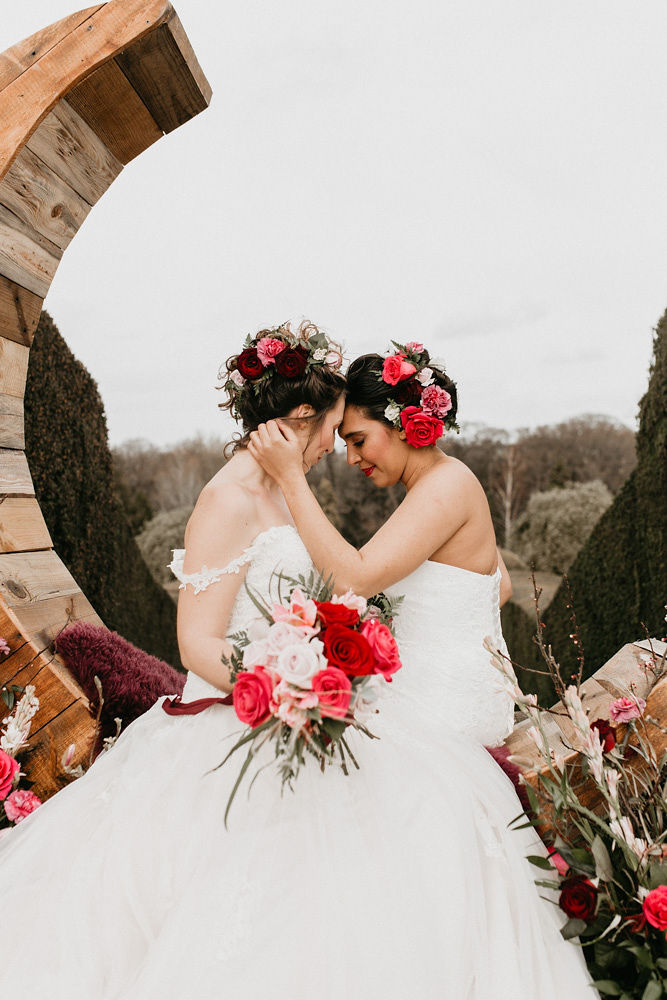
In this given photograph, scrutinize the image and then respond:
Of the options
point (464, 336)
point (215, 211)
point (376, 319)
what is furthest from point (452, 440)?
point (464, 336)

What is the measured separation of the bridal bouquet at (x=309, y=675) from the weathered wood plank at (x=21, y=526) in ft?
5.03

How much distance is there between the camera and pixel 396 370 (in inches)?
108

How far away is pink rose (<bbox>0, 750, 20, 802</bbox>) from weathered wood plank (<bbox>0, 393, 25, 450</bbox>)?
1.34 meters

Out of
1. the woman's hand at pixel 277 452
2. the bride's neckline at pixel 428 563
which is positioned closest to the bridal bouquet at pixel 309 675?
the bride's neckline at pixel 428 563

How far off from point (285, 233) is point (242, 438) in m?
15.6

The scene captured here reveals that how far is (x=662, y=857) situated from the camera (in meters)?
1.81

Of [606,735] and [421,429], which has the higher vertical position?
[421,429]

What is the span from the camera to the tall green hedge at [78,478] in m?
4.65

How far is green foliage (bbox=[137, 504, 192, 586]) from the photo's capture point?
1446 centimetres

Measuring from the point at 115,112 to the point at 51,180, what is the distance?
0.44 meters

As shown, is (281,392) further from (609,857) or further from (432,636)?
(609,857)

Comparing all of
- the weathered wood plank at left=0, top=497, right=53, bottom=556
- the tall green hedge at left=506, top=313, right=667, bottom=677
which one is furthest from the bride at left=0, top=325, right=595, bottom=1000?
the tall green hedge at left=506, top=313, right=667, bottom=677

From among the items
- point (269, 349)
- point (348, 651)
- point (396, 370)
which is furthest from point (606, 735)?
point (269, 349)

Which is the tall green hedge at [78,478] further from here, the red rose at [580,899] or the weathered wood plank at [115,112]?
the red rose at [580,899]
